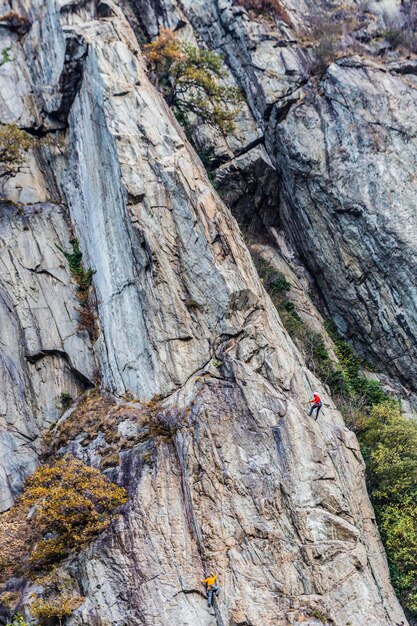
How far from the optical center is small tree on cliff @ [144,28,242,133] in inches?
1361

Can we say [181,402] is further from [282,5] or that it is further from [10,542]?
[282,5]

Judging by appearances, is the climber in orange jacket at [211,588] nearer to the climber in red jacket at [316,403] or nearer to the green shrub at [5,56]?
the climber in red jacket at [316,403]

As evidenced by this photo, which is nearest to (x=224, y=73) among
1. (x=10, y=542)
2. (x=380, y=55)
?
(x=380, y=55)

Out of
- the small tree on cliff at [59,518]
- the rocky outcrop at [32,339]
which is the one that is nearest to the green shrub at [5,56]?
the rocky outcrop at [32,339]

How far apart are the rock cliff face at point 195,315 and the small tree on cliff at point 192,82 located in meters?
1.86

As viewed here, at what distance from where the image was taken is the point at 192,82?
34.9 metres

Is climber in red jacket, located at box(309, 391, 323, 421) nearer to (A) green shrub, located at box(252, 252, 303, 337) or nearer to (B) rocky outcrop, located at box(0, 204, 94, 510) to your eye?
(A) green shrub, located at box(252, 252, 303, 337)

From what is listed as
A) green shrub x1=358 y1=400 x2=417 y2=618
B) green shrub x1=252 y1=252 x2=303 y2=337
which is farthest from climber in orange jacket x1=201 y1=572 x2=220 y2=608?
green shrub x1=252 y1=252 x2=303 y2=337

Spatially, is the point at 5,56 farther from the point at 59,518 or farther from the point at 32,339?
the point at 59,518

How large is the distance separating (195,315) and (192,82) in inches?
691

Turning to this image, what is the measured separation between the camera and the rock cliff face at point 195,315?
63.0 ft

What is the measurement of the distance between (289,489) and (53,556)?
27.8 feet

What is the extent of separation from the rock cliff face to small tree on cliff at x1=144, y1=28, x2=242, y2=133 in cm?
186

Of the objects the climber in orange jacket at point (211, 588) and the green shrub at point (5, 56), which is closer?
the climber in orange jacket at point (211, 588)
